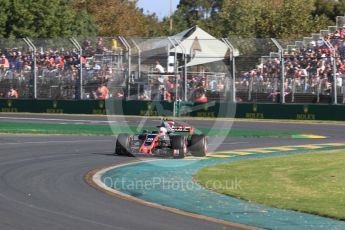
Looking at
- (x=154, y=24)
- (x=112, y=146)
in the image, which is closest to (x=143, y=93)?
(x=112, y=146)

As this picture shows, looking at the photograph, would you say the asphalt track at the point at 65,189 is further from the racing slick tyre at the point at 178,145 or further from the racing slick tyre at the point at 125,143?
the racing slick tyre at the point at 178,145

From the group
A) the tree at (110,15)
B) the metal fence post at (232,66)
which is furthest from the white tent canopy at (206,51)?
the tree at (110,15)

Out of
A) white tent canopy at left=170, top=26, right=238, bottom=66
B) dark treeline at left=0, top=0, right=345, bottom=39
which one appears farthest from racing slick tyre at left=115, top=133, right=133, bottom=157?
dark treeline at left=0, top=0, right=345, bottom=39

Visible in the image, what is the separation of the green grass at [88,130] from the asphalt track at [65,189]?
1.85 meters

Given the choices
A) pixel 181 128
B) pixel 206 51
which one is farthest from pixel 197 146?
pixel 206 51

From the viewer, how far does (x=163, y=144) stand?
2025 centimetres

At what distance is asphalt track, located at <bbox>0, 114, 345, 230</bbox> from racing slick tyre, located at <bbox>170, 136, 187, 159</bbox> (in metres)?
1.26

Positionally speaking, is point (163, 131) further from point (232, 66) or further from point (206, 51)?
point (206, 51)

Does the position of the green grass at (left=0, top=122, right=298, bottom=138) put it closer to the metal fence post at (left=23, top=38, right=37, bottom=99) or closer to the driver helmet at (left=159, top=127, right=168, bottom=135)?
the metal fence post at (left=23, top=38, right=37, bottom=99)

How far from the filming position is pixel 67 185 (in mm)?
14477

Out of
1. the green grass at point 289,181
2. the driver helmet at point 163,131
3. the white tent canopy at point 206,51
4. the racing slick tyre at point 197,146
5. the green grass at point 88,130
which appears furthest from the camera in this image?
the white tent canopy at point 206,51

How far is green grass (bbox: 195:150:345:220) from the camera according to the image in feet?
41.5

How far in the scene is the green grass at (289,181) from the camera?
41.5ft

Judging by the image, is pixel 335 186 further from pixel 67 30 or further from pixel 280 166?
pixel 67 30
